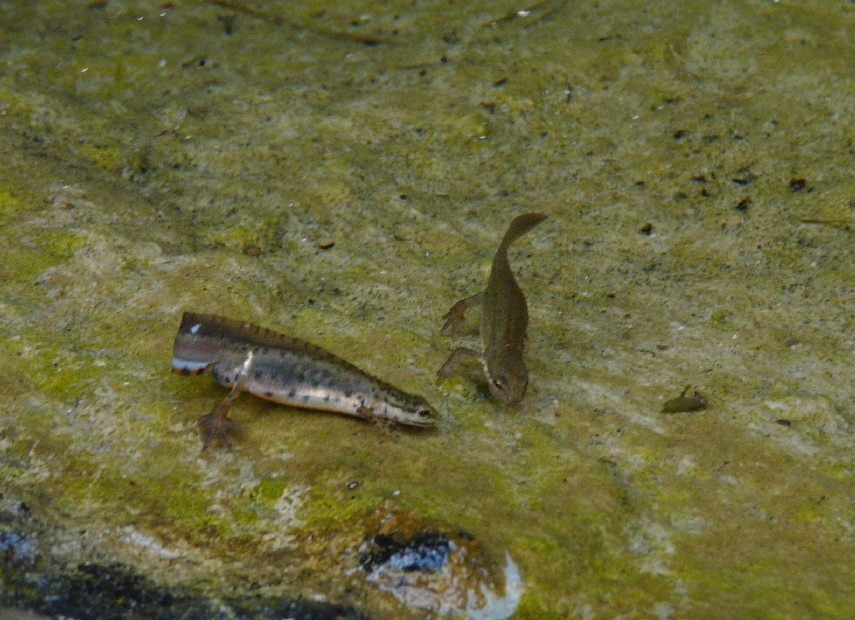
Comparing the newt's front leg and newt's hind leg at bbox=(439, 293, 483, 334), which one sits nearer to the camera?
the newt's front leg

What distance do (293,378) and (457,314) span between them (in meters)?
1.23

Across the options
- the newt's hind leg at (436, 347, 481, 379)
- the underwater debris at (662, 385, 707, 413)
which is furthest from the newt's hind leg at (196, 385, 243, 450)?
the underwater debris at (662, 385, 707, 413)

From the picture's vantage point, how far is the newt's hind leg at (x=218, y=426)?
4039 millimetres

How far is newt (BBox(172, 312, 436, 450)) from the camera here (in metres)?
4.21

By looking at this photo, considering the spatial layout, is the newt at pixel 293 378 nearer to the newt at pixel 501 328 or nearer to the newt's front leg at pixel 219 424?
the newt's front leg at pixel 219 424

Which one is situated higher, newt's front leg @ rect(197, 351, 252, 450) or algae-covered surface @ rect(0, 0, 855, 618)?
newt's front leg @ rect(197, 351, 252, 450)

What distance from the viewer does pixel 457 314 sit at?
5.20 metres

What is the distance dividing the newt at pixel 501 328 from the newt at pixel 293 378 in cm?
46

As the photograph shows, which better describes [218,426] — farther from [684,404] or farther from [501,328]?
[684,404]

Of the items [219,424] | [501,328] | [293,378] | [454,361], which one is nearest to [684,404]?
[501,328]

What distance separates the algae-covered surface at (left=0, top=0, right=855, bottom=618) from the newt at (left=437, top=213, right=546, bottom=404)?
0.39ft

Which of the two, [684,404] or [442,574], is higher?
[442,574]

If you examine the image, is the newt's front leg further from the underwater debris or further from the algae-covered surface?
the underwater debris

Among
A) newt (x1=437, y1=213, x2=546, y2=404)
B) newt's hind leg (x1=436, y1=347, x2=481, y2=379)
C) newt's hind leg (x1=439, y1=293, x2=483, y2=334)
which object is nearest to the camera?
newt (x1=437, y1=213, x2=546, y2=404)
